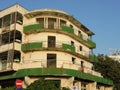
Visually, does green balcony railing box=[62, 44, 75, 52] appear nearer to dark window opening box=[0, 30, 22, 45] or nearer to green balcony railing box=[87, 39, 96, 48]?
dark window opening box=[0, 30, 22, 45]

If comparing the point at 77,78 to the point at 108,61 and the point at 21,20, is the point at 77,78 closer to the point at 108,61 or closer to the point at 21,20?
the point at 21,20

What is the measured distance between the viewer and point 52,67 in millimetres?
42000

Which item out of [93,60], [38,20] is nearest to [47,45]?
[38,20]

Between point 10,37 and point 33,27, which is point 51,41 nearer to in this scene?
point 33,27

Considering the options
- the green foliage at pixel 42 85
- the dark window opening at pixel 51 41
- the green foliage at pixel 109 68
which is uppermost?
the dark window opening at pixel 51 41

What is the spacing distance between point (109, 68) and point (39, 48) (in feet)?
86.2

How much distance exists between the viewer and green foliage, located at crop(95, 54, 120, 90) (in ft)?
204

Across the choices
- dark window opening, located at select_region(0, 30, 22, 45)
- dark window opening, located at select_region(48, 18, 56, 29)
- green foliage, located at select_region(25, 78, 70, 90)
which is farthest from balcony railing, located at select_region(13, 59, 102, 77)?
dark window opening, located at select_region(48, 18, 56, 29)

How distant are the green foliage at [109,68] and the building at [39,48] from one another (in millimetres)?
15576

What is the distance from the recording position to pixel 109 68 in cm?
6347

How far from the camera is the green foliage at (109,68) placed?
6231 centimetres

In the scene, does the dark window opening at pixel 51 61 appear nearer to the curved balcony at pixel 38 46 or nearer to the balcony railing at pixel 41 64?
the balcony railing at pixel 41 64

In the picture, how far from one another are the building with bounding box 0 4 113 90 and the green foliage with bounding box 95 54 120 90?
15.6 m

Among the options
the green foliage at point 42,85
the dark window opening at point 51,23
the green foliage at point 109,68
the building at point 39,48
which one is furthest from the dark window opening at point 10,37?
the green foliage at point 109,68
